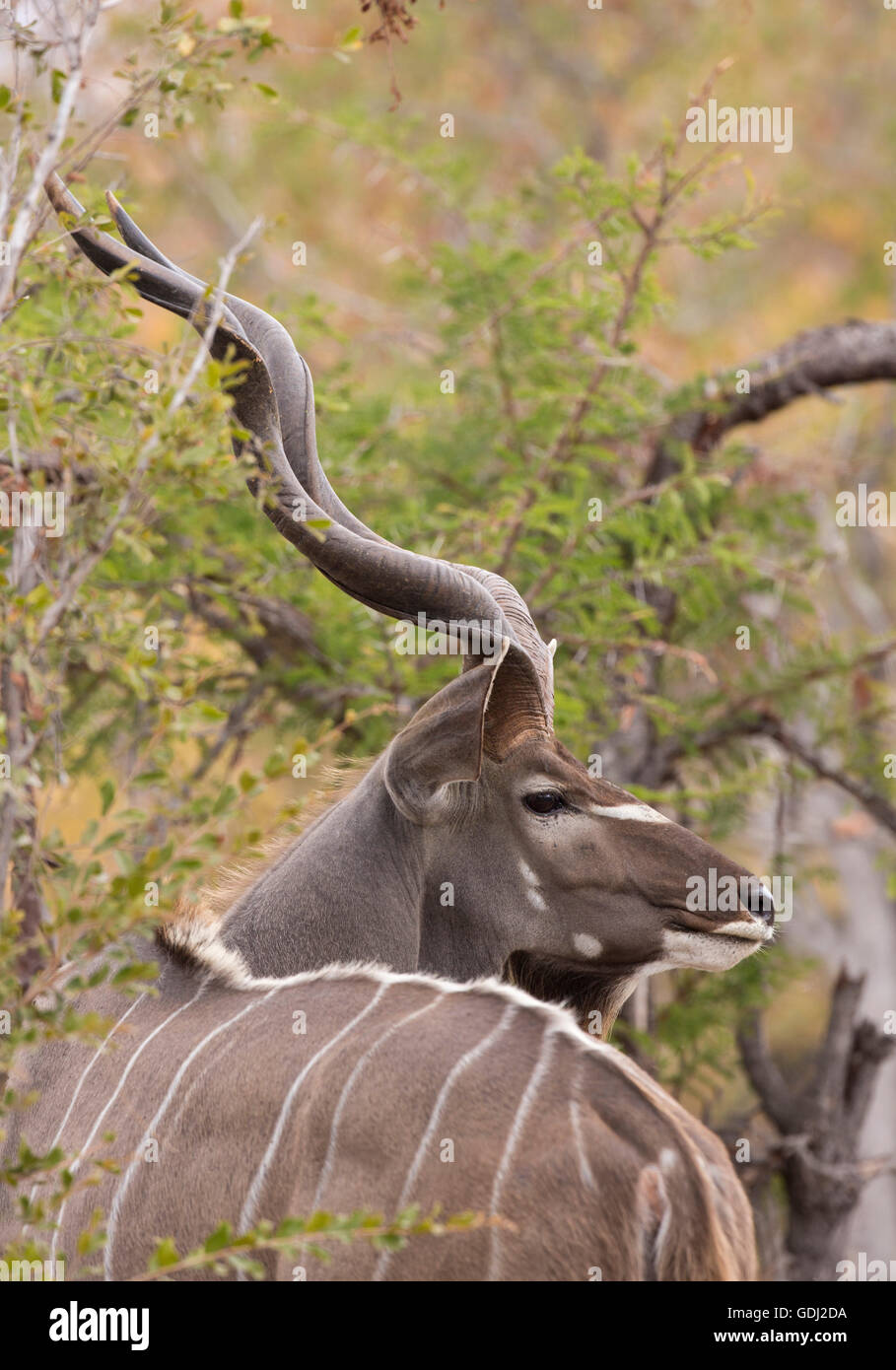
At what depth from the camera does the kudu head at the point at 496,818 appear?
3.01 metres

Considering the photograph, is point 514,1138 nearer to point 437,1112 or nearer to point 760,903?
point 437,1112

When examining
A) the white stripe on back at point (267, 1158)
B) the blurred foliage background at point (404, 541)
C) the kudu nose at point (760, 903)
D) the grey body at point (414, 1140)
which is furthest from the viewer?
the kudu nose at point (760, 903)

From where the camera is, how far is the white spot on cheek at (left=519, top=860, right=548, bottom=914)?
310 cm

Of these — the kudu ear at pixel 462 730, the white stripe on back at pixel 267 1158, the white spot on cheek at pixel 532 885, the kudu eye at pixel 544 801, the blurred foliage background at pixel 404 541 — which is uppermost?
the blurred foliage background at pixel 404 541

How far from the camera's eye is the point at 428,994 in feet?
7.88

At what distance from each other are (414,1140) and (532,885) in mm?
1021

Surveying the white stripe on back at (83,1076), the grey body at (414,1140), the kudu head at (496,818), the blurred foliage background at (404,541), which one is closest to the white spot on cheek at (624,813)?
the kudu head at (496,818)

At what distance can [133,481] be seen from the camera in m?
2.30

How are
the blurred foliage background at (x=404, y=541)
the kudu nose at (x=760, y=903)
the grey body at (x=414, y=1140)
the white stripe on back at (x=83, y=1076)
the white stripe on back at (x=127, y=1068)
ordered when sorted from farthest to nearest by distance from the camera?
the kudu nose at (x=760, y=903), the white stripe on back at (x=83, y=1076), the white stripe on back at (x=127, y=1068), the blurred foliage background at (x=404, y=541), the grey body at (x=414, y=1140)

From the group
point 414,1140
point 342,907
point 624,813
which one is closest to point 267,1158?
point 414,1140

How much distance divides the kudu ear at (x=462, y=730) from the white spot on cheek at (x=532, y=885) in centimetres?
21

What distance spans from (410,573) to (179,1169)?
3.93 feet

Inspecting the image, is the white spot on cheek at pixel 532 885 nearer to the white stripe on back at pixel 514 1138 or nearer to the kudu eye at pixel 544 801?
the kudu eye at pixel 544 801
